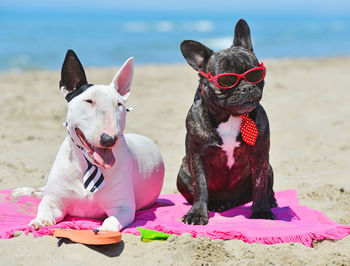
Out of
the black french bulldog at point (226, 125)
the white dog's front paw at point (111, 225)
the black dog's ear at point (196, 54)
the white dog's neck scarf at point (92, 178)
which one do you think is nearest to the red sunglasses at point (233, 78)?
the black french bulldog at point (226, 125)

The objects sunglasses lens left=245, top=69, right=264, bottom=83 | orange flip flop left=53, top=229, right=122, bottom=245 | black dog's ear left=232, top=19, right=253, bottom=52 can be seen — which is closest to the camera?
orange flip flop left=53, top=229, right=122, bottom=245

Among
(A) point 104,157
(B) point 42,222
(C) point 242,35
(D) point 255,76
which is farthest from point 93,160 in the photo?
(C) point 242,35

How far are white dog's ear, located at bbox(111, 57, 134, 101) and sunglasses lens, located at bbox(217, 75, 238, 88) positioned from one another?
0.66 m

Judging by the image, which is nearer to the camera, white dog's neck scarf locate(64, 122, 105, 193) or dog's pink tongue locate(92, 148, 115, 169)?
dog's pink tongue locate(92, 148, 115, 169)

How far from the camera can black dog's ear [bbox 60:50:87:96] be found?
133 inches

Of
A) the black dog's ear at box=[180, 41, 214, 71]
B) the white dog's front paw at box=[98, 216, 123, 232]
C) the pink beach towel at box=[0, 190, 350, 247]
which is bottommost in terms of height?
the pink beach towel at box=[0, 190, 350, 247]

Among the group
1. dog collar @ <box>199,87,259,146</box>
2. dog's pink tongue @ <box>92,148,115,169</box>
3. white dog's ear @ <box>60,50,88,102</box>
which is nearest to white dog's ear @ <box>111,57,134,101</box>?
white dog's ear @ <box>60,50,88,102</box>

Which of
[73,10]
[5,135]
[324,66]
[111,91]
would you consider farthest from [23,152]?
[73,10]

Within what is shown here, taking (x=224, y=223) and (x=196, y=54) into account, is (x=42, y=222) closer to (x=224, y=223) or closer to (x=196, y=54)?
(x=224, y=223)

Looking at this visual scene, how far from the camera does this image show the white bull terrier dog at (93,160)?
3.23 metres

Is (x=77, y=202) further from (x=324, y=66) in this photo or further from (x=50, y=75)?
(x=324, y=66)

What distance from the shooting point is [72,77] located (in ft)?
11.3

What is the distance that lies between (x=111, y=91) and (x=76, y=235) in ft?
3.25

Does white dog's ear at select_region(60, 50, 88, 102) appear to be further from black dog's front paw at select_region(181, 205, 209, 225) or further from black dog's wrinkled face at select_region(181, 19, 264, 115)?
black dog's front paw at select_region(181, 205, 209, 225)
